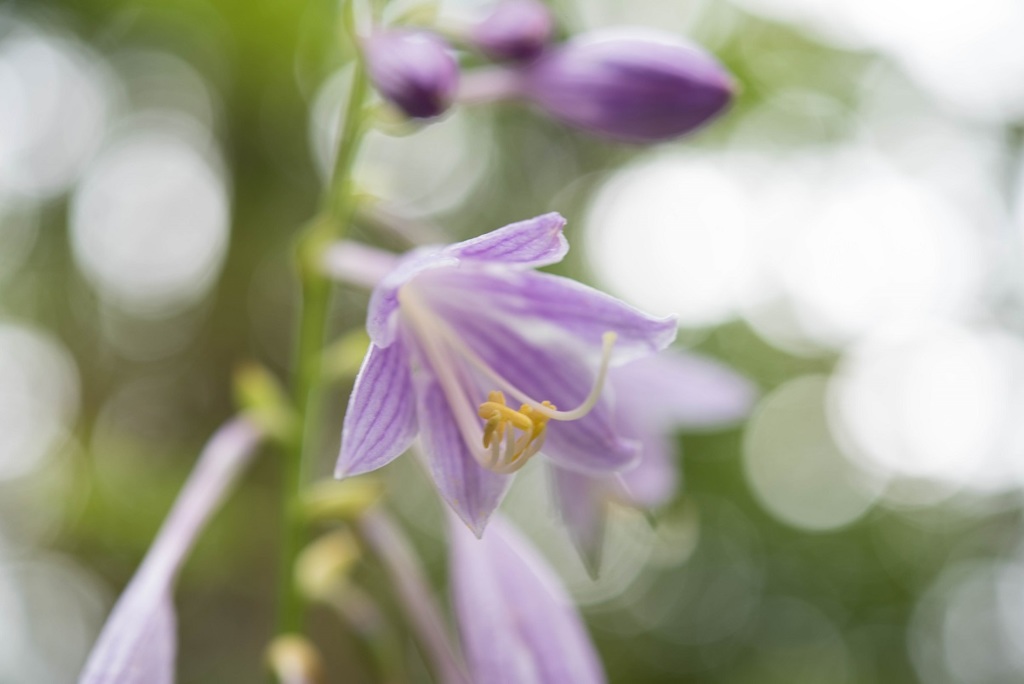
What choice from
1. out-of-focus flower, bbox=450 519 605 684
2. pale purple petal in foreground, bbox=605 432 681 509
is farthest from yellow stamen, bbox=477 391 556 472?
pale purple petal in foreground, bbox=605 432 681 509

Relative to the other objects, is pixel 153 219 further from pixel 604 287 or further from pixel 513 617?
pixel 513 617

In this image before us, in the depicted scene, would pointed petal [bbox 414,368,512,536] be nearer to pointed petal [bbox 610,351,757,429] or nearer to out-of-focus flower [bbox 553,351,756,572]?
out-of-focus flower [bbox 553,351,756,572]

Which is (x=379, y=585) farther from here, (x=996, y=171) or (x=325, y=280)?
(x=325, y=280)

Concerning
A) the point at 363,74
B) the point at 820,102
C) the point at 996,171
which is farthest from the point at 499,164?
the point at 363,74

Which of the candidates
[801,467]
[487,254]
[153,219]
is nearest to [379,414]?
[487,254]

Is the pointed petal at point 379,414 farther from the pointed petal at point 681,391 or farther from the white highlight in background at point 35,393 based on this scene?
the white highlight in background at point 35,393

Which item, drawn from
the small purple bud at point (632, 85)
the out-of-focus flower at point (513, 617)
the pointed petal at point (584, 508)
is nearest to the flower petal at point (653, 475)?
the pointed petal at point (584, 508)

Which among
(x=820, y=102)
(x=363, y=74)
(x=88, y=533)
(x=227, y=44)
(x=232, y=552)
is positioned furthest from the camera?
(x=820, y=102)
